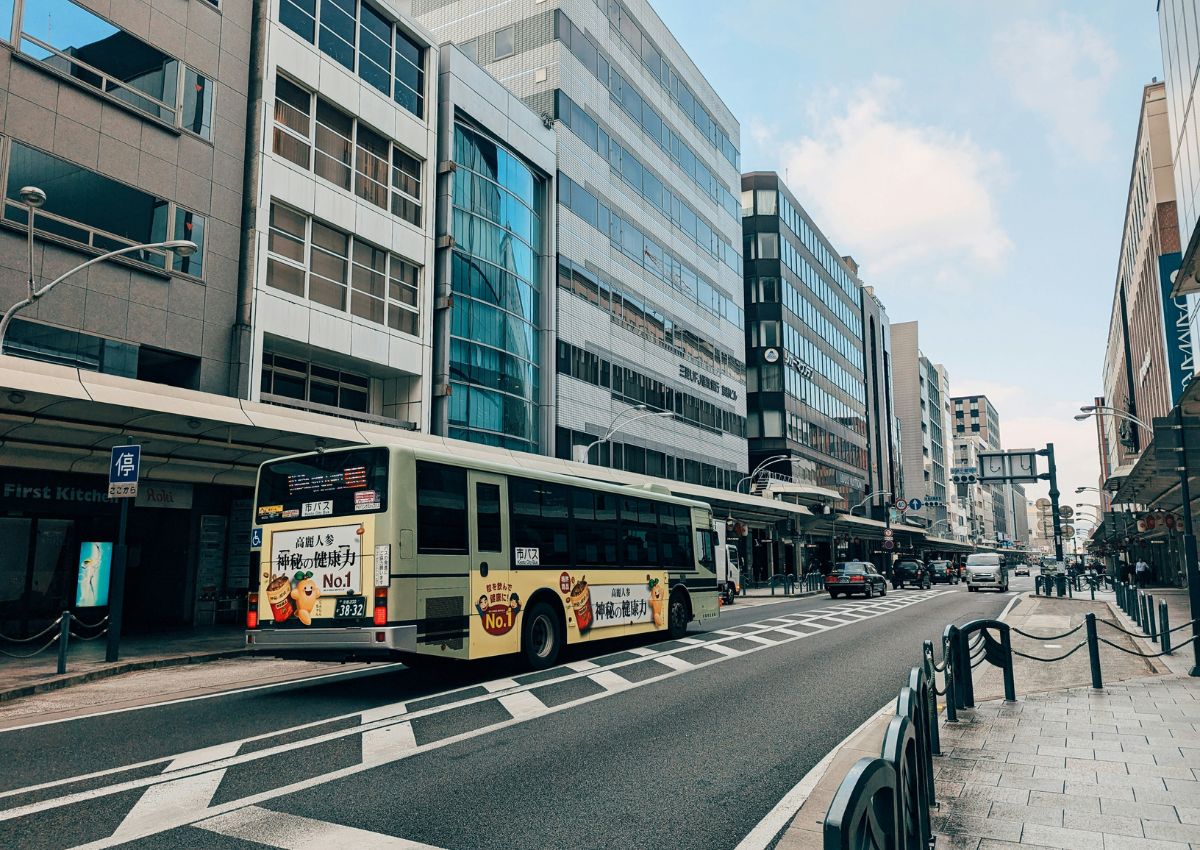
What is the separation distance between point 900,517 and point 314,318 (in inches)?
3845

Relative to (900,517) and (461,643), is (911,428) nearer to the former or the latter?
(900,517)

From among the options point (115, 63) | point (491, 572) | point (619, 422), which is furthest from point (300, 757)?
point (619, 422)

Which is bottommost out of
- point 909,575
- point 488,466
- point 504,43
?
point 909,575

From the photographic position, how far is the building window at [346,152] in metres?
25.7

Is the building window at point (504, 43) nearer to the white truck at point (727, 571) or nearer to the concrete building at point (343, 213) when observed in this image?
the concrete building at point (343, 213)

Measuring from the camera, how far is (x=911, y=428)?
421ft

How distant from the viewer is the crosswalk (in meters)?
5.88

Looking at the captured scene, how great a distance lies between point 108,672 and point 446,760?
9.28 metres

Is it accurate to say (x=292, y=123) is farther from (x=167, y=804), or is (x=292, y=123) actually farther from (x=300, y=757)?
(x=167, y=804)

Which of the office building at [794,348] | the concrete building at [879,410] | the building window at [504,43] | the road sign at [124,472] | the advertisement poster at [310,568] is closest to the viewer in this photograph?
the advertisement poster at [310,568]

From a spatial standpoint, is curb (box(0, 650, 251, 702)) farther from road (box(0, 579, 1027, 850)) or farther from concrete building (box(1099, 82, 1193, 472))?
concrete building (box(1099, 82, 1193, 472))

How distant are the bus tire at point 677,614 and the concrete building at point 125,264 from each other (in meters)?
10.8

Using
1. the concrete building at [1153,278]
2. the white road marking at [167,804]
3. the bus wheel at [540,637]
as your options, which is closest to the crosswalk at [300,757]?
the white road marking at [167,804]

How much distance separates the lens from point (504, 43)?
143 ft
